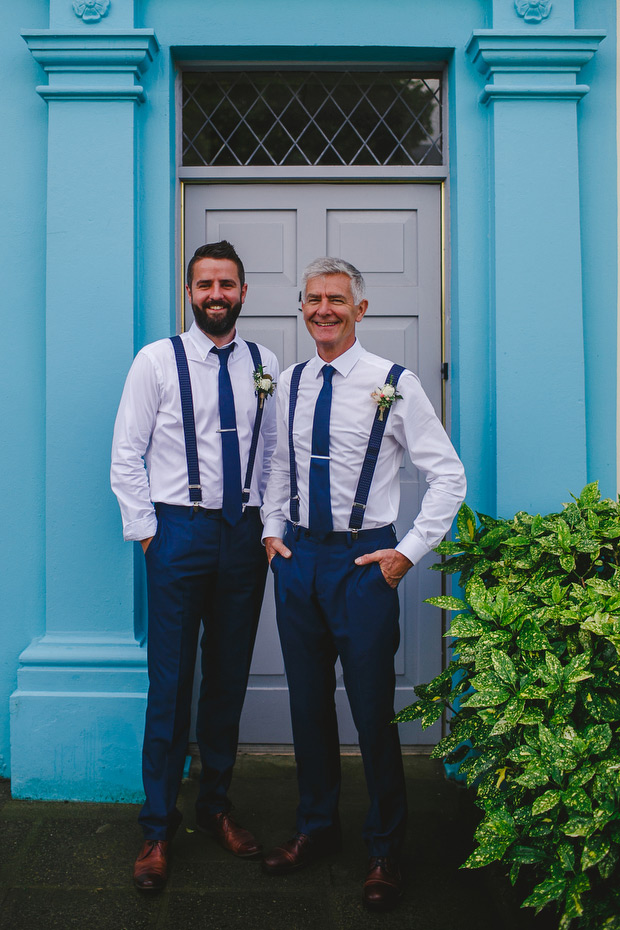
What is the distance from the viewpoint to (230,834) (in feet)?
9.62

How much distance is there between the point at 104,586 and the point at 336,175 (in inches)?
87.1

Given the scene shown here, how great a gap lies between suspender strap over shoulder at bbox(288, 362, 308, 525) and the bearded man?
142 mm

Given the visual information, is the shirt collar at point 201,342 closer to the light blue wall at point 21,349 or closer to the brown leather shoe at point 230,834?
the light blue wall at point 21,349

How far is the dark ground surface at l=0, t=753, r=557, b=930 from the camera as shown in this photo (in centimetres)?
253

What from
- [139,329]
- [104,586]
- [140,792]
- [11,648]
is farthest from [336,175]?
[140,792]

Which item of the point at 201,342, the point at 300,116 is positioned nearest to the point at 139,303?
the point at 201,342

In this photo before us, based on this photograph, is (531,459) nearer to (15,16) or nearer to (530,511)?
(530,511)

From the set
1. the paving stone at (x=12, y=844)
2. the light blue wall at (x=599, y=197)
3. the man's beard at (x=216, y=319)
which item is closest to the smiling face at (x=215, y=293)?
the man's beard at (x=216, y=319)

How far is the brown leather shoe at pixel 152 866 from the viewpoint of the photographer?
266 cm

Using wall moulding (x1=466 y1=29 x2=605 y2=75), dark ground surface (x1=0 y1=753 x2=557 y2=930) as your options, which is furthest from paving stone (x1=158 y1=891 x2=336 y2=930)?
wall moulding (x1=466 y1=29 x2=605 y2=75)

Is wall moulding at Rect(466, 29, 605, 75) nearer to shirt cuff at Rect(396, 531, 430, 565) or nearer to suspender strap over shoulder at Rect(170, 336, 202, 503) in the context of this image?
suspender strap over shoulder at Rect(170, 336, 202, 503)

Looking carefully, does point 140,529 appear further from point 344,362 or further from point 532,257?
point 532,257

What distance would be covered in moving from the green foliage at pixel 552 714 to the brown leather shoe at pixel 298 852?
2.04 ft

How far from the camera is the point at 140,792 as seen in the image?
3.34 meters
